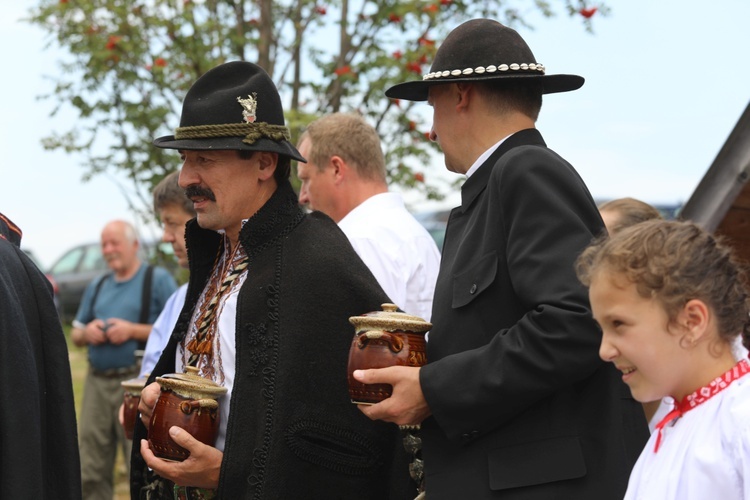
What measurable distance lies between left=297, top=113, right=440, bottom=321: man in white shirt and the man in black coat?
1.53 metres

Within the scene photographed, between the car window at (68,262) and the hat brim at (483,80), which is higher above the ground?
the car window at (68,262)

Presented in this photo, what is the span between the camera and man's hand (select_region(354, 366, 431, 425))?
2.65m

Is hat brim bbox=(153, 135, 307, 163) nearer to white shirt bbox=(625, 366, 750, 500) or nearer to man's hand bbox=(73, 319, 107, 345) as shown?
white shirt bbox=(625, 366, 750, 500)

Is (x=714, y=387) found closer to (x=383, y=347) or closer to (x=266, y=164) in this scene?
(x=383, y=347)

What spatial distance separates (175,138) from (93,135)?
13.0 ft

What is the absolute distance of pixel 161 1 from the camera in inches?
268

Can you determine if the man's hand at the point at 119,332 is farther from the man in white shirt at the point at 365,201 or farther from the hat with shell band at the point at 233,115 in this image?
the hat with shell band at the point at 233,115

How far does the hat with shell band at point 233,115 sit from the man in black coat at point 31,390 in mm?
616

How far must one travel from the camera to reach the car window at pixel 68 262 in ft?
64.8

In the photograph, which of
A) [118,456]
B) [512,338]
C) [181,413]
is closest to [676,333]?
[512,338]

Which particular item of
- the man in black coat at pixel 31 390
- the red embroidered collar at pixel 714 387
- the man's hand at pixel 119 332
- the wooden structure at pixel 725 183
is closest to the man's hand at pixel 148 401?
the man in black coat at pixel 31 390

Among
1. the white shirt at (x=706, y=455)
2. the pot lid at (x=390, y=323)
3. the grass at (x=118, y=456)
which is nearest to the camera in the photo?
the white shirt at (x=706, y=455)

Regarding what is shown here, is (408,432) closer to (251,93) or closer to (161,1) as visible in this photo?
(251,93)

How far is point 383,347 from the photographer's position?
273cm
